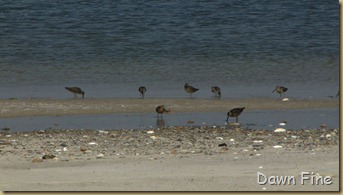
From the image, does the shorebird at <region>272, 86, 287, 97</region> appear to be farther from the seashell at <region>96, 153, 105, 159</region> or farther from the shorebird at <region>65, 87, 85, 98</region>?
the seashell at <region>96, 153, 105, 159</region>

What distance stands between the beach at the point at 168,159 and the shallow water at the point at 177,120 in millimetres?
436

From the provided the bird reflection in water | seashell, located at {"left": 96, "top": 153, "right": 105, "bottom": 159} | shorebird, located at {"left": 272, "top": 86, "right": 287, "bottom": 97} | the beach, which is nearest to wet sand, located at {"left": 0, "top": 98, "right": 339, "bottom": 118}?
shorebird, located at {"left": 272, "top": 86, "right": 287, "bottom": 97}

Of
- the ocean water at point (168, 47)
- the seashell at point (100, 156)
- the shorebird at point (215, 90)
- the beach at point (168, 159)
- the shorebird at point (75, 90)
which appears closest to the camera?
the beach at point (168, 159)

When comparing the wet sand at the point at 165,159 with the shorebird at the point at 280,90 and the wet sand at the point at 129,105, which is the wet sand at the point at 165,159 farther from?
the shorebird at the point at 280,90

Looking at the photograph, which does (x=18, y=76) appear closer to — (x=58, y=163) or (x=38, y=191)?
(x=58, y=163)

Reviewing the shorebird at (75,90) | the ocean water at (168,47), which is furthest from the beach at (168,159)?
the ocean water at (168,47)

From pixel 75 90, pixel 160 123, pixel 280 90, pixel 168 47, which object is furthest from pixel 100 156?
pixel 168 47

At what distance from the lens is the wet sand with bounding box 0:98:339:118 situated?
14.7 m

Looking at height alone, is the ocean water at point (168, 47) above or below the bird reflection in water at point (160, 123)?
above

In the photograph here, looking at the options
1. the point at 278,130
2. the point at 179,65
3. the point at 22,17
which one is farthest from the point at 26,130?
the point at 22,17

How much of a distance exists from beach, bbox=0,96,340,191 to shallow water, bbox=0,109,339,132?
1.43 feet

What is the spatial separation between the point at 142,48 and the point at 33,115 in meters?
8.57

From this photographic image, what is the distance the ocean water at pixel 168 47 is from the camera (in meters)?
17.7

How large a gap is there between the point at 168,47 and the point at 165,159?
1295 centimetres
